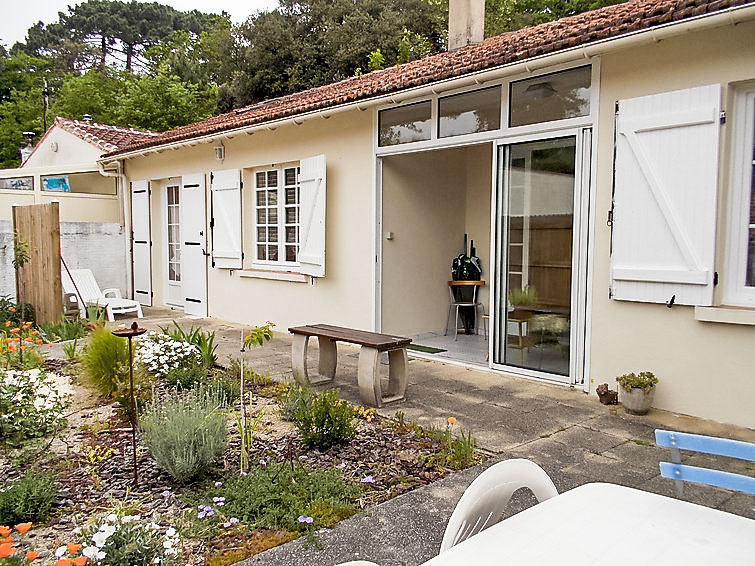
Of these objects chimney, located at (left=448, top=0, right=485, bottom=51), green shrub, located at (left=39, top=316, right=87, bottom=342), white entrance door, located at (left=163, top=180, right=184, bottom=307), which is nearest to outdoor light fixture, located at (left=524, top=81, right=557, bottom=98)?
chimney, located at (left=448, top=0, right=485, bottom=51)

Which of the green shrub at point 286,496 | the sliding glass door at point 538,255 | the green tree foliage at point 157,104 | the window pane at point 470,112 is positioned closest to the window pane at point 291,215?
the window pane at point 470,112

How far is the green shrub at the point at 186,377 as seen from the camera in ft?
17.3

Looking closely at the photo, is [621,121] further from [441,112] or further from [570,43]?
[441,112]

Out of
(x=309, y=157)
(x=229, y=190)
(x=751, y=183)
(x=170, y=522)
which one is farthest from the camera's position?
(x=229, y=190)

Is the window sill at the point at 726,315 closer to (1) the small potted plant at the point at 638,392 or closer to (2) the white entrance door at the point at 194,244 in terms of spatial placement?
(1) the small potted plant at the point at 638,392

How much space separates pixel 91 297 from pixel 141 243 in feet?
6.85

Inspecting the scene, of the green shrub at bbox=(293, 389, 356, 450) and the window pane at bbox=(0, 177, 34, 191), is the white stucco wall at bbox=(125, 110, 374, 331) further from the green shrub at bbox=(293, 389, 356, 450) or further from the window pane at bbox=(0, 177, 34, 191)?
the window pane at bbox=(0, 177, 34, 191)

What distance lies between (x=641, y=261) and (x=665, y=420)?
1235 mm

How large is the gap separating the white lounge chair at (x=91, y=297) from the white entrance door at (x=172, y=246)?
1189 mm

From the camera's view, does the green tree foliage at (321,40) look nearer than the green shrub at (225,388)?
No

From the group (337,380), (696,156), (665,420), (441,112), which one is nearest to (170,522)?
(337,380)

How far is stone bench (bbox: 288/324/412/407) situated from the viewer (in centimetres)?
486

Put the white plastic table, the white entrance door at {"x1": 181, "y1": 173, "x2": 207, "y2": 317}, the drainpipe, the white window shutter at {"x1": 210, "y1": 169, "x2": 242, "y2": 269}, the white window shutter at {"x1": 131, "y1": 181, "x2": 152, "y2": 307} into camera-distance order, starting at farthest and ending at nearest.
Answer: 1. the drainpipe
2. the white window shutter at {"x1": 131, "y1": 181, "x2": 152, "y2": 307}
3. the white entrance door at {"x1": 181, "y1": 173, "x2": 207, "y2": 317}
4. the white window shutter at {"x1": 210, "y1": 169, "x2": 242, "y2": 269}
5. the white plastic table

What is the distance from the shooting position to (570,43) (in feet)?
16.0
